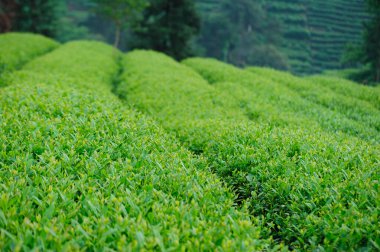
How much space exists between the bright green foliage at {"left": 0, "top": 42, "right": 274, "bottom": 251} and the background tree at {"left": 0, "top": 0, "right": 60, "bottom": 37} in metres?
32.4

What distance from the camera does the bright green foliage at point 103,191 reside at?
255 centimetres

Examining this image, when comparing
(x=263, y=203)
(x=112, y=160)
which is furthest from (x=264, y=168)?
(x=112, y=160)

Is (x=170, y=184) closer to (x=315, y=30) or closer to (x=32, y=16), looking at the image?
(x=32, y=16)

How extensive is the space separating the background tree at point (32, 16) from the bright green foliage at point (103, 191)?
106 feet

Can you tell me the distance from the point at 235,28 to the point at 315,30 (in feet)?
82.9

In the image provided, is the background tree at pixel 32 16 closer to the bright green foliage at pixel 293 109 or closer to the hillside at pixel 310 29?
the hillside at pixel 310 29

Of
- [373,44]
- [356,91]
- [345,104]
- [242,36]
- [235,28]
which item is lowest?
[242,36]

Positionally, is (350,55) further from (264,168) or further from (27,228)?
(27,228)

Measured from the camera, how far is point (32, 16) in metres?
33.3

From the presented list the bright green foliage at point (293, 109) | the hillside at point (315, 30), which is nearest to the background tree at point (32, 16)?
the bright green foliage at point (293, 109)

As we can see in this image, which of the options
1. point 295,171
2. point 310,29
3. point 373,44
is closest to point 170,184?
point 295,171

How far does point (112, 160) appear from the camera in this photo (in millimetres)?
4180

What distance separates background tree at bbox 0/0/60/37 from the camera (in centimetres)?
3163

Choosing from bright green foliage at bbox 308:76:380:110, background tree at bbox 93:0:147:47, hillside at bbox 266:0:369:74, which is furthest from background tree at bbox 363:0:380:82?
hillside at bbox 266:0:369:74
